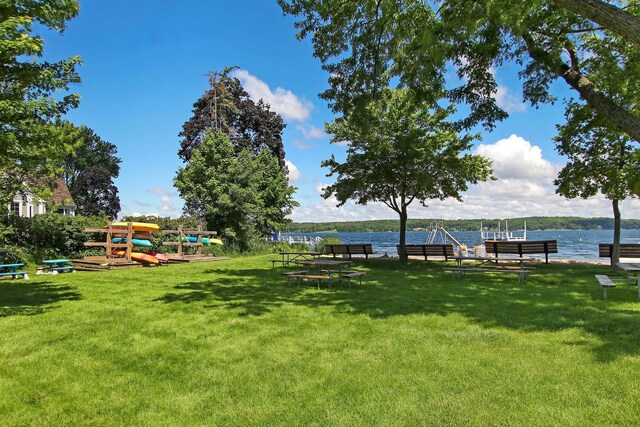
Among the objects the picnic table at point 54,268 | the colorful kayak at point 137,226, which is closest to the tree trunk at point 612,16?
the picnic table at point 54,268

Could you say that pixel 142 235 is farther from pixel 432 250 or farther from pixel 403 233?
pixel 432 250

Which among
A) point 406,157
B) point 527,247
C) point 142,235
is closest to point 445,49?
point 406,157

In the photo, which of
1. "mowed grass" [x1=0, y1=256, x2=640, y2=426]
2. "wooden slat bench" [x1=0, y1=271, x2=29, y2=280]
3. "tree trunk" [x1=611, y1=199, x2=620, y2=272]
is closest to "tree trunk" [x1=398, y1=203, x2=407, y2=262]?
"tree trunk" [x1=611, y1=199, x2=620, y2=272]

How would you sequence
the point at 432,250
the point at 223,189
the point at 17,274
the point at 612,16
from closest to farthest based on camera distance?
the point at 612,16 → the point at 17,274 → the point at 432,250 → the point at 223,189

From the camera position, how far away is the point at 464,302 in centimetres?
900

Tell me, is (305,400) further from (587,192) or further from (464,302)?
(587,192)

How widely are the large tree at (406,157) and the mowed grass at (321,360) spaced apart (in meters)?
9.81

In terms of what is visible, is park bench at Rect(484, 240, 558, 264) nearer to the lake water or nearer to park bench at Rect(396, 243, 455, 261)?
park bench at Rect(396, 243, 455, 261)

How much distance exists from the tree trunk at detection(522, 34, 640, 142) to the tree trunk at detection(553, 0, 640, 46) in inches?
83.9

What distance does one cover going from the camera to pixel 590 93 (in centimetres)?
795

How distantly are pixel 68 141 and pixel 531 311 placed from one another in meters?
10.3

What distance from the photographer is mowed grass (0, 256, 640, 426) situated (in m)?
3.84

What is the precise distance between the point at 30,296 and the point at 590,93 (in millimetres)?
12732

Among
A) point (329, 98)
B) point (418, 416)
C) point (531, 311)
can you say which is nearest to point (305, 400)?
point (418, 416)
